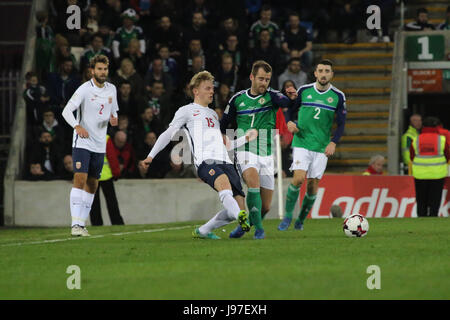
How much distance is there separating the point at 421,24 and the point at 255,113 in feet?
39.0

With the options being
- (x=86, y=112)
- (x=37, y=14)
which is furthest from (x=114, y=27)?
(x=86, y=112)

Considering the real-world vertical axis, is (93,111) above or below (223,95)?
below

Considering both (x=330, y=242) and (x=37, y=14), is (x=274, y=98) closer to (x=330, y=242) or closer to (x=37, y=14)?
(x=330, y=242)

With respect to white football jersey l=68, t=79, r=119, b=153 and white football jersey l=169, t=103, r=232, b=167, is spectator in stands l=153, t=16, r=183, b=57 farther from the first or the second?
white football jersey l=169, t=103, r=232, b=167

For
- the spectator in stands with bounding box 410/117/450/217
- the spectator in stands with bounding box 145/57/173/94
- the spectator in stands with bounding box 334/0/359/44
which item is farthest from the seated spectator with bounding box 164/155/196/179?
the spectator in stands with bounding box 334/0/359/44

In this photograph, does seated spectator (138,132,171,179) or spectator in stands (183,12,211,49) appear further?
spectator in stands (183,12,211,49)

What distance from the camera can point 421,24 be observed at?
2348 centimetres

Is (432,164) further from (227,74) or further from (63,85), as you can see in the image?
(63,85)

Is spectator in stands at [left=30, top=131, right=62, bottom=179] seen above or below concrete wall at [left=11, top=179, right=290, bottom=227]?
above

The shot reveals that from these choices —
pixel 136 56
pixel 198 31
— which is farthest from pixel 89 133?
pixel 198 31

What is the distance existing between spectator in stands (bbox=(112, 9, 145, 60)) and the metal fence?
87.1 inches

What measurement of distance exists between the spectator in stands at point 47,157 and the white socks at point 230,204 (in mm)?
9652

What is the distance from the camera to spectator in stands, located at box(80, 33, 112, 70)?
21484 millimetres

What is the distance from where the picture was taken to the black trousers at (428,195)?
18.6 metres
